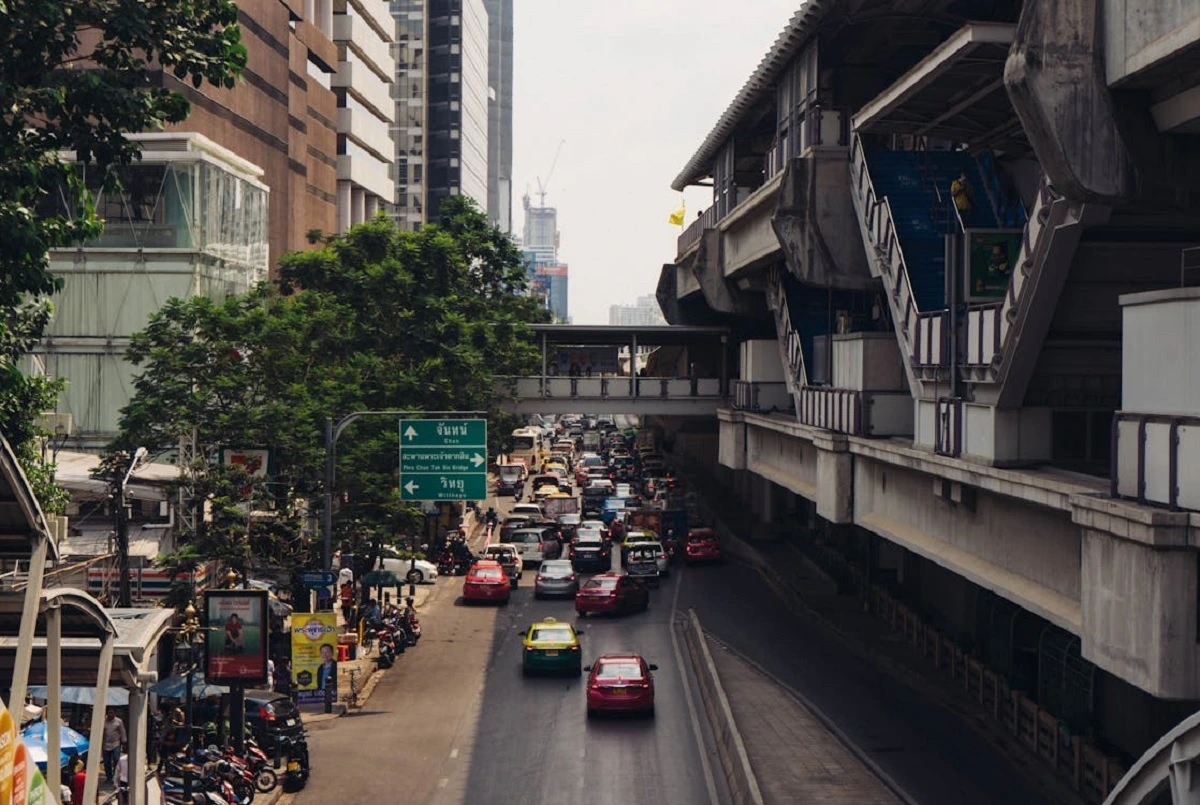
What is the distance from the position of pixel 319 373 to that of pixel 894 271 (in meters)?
22.1

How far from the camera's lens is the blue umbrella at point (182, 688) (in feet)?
99.0

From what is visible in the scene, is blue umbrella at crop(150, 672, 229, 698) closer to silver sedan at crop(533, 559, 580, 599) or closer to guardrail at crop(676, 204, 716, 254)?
silver sedan at crop(533, 559, 580, 599)

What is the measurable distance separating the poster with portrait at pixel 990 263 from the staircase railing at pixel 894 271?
3.79 feet

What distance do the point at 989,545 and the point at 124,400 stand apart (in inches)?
1587

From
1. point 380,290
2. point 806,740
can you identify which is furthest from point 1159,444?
point 380,290

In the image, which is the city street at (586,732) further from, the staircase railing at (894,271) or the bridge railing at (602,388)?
the bridge railing at (602,388)

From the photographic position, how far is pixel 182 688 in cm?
3034

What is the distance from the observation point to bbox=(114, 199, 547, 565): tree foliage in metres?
40.8

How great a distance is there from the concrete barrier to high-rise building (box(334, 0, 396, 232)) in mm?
60518

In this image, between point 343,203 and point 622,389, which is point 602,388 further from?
point 343,203

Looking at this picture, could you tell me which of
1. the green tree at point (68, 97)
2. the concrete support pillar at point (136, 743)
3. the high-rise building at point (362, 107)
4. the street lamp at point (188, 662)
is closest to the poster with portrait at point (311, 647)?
the street lamp at point (188, 662)

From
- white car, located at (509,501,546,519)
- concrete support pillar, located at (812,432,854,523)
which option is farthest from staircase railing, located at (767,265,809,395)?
white car, located at (509,501,546,519)

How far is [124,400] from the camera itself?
57.3m

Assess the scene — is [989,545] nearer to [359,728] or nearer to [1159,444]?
[1159,444]
